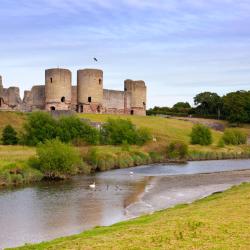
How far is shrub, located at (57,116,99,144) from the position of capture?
50.2 m

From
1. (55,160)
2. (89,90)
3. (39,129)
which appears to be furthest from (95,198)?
(89,90)

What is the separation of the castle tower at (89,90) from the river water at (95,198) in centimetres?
2609

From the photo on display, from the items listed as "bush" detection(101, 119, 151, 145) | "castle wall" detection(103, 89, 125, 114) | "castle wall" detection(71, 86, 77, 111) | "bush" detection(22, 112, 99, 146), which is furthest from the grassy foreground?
"castle wall" detection(103, 89, 125, 114)

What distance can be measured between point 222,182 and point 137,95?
42.4m

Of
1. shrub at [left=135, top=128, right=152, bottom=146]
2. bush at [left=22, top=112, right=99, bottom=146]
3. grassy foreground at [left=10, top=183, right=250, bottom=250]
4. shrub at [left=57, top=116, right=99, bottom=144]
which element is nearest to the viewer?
grassy foreground at [left=10, top=183, right=250, bottom=250]

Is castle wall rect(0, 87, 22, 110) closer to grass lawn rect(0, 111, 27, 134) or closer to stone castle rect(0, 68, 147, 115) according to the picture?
stone castle rect(0, 68, 147, 115)

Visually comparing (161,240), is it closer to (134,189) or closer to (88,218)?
(88,218)

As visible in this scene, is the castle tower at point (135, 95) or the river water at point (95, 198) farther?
the castle tower at point (135, 95)

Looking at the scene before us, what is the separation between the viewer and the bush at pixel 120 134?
56.5 m

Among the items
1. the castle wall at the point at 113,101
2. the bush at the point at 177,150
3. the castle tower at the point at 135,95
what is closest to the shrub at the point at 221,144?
the bush at the point at 177,150

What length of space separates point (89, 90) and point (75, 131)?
61.9ft

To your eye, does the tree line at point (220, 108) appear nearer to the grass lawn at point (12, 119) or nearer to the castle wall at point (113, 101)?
the castle wall at point (113, 101)

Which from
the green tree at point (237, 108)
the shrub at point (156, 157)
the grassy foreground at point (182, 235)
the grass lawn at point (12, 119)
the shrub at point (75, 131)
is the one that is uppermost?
the green tree at point (237, 108)

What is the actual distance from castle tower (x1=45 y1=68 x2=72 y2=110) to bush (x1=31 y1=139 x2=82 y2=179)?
100 feet
